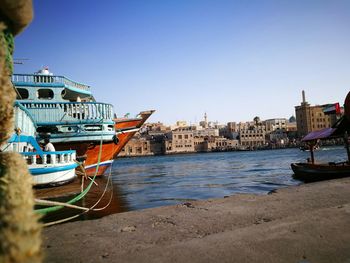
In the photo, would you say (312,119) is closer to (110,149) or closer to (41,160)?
(110,149)

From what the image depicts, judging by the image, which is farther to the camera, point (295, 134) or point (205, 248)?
point (295, 134)

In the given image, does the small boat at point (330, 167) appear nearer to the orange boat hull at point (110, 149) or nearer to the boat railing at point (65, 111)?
the orange boat hull at point (110, 149)

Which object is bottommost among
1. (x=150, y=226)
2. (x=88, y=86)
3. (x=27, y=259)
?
(x=150, y=226)

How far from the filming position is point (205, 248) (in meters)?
3.46

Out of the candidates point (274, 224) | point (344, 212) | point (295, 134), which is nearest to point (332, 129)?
point (344, 212)

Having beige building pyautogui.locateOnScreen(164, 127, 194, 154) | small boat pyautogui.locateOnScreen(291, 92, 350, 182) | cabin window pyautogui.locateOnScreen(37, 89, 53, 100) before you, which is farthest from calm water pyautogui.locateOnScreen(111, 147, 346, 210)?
beige building pyautogui.locateOnScreen(164, 127, 194, 154)

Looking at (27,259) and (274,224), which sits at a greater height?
(27,259)

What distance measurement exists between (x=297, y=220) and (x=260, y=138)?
153335 mm

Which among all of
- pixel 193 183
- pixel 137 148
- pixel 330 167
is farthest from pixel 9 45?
pixel 137 148

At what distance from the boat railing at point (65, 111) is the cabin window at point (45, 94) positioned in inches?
36.8

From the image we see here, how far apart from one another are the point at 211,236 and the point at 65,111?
16.7m

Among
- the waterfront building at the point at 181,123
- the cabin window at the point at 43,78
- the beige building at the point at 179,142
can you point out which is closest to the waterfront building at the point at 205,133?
the beige building at the point at 179,142

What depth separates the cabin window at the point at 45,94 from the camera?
60.1 feet

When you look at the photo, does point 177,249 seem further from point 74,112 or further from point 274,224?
point 74,112
